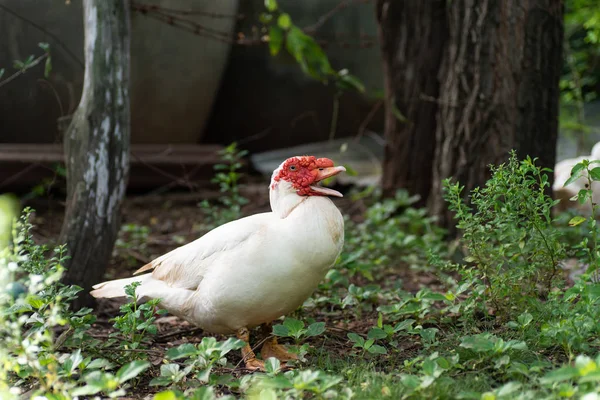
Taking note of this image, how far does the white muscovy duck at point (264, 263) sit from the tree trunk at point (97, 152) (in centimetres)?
48

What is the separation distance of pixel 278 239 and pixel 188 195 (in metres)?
3.93

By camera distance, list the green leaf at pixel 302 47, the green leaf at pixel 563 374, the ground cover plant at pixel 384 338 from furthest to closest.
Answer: the green leaf at pixel 302 47, the ground cover plant at pixel 384 338, the green leaf at pixel 563 374

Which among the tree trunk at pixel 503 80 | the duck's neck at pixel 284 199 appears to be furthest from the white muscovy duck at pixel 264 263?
the tree trunk at pixel 503 80

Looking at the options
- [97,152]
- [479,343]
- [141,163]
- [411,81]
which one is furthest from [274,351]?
[141,163]

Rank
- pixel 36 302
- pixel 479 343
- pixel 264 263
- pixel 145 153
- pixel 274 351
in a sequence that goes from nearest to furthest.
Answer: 1. pixel 479 343
2. pixel 36 302
3. pixel 264 263
4. pixel 274 351
5. pixel 145 153

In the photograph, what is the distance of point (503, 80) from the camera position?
173 inches

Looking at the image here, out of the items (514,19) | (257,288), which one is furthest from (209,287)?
(514,19)

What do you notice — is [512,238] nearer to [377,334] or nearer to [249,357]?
[377,334]

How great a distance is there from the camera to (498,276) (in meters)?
3.15

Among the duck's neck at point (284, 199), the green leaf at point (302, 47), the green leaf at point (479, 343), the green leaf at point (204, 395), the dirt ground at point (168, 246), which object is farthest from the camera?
the green leaf at point (302, 47)

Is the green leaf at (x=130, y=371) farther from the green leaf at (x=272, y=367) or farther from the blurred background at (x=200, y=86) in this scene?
the blurred background at (x=200, y=86)

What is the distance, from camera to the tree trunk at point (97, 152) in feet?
12.1

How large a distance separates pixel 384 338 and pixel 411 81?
2.93 m

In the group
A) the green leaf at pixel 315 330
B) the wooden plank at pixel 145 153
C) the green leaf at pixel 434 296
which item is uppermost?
the wooden plank at pixel 145 153
